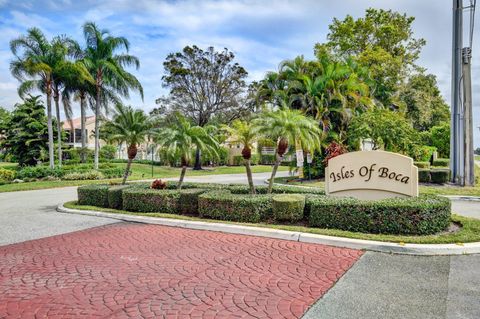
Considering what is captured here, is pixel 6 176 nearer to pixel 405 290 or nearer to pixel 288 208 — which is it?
pixel 288 208

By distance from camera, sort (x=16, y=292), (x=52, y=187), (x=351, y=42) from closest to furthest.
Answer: (x=16, y=292) → (x=52, y=187) → (x=351, y=42)

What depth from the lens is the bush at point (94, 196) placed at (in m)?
12.7

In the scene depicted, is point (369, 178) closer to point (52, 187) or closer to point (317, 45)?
point (52, 187)

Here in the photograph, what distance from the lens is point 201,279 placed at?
5430 mm

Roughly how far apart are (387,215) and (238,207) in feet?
11.3

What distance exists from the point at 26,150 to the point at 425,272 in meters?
39.3

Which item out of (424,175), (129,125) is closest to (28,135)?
(129,125)

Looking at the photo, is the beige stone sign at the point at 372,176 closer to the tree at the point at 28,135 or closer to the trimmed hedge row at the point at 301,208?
the trimmed hedge row at the point at 301,208

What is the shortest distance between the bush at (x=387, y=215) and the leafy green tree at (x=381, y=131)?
13200 mm

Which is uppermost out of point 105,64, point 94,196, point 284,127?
point 105,64

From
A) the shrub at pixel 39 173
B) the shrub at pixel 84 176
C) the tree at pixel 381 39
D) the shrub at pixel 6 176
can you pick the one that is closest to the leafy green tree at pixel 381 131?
the tree at pixel 381 39

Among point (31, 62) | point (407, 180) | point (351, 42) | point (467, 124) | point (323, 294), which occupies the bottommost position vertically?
point (323, 294)

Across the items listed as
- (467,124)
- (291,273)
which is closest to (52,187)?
(291,273)

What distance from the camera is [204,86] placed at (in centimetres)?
3759
